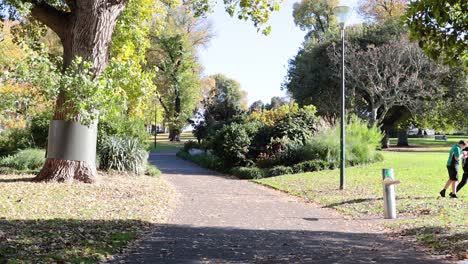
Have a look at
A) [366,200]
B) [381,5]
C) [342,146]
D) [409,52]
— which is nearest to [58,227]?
[366,200]

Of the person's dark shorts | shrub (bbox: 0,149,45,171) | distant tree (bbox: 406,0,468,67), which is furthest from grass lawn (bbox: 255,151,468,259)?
shrub (bbox: 0,149,45,171)

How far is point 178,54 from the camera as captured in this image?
170 feet

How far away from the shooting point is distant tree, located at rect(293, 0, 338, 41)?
178 feet

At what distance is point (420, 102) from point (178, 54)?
2658 cm

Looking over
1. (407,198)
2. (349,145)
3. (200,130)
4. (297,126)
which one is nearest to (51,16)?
(407,198)

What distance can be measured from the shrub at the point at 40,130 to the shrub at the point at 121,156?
3.52 meters

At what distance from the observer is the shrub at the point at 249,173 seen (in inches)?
828

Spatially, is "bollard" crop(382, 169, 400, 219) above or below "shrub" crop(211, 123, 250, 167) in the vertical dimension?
below

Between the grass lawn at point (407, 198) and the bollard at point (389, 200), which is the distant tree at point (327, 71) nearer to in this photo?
the grass lawn at point (407, 198)

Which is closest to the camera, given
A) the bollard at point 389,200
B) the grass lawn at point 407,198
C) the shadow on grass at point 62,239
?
the shadow on grass at point 62,239

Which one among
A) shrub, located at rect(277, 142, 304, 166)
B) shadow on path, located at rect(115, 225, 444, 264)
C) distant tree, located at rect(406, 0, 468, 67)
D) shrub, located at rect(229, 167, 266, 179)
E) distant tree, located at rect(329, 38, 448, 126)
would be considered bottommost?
shadow on path, located at rect(115, 225, 444, 264)

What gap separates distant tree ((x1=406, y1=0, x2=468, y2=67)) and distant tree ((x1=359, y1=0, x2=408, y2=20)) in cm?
4453

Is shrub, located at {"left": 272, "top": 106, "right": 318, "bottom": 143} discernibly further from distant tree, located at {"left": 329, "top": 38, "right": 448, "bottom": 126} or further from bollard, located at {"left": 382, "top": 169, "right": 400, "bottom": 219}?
bollard, located at {"left": 382, "top": 169, "right": 400, "bottom": 219}

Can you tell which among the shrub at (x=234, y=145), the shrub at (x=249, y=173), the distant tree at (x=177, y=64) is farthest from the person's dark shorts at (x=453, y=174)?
the distant tree at (x=177, y=64)
